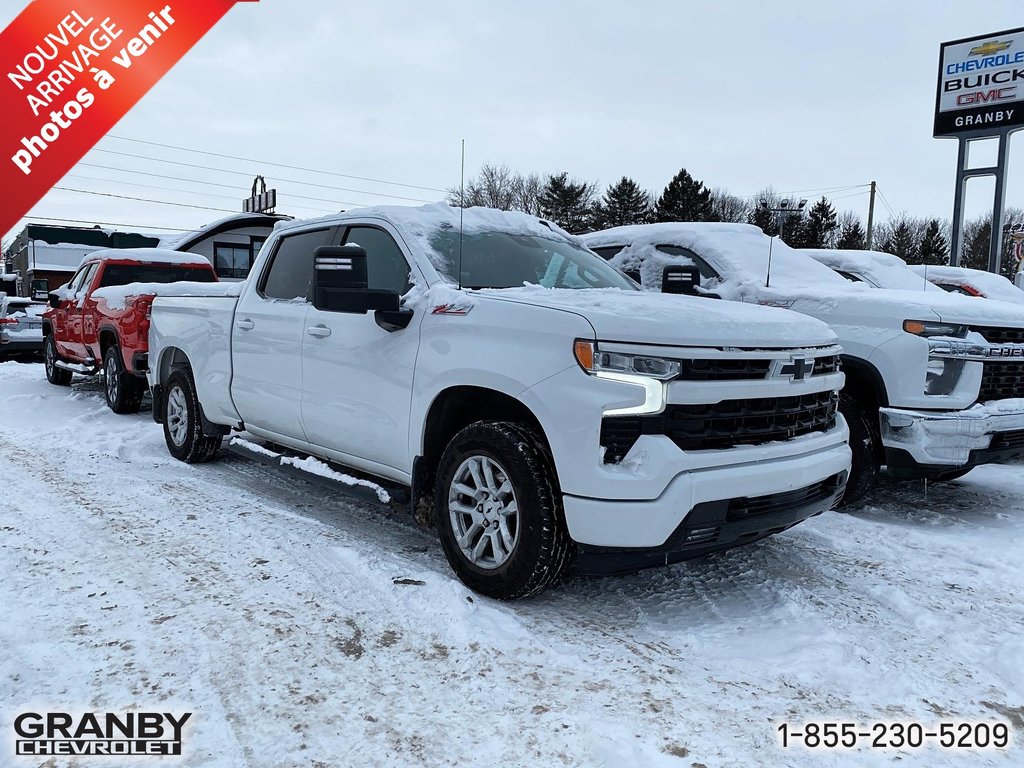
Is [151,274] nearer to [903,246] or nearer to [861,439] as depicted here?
[861,439]

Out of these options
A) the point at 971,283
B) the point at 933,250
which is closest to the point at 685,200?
the point at 933,250

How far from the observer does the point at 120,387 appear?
349 inches

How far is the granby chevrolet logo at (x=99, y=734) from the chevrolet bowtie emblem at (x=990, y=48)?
28.0m

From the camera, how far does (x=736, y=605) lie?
3516 mm

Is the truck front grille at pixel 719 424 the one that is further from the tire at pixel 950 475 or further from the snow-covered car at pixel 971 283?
the snow-covered car at pixel 971 283

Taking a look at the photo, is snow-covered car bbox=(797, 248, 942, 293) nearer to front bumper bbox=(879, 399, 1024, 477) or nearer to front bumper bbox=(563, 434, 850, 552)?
front bumper bbox=(879, 399, 1024, 477)

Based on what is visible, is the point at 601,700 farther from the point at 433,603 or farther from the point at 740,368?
the point at 740,368

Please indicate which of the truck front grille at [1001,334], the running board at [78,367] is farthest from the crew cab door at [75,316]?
the truck front grille at [1001,334]

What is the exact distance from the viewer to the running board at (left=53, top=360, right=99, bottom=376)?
1016cm

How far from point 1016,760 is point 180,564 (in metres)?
3.64

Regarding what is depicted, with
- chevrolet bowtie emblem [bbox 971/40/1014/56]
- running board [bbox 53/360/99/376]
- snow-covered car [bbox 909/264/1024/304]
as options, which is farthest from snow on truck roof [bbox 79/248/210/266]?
chevrolet bowtie emblem [bbox 971/40/1014/56]

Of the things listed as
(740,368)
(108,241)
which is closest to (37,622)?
(740,368)

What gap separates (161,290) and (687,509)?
7122 mm

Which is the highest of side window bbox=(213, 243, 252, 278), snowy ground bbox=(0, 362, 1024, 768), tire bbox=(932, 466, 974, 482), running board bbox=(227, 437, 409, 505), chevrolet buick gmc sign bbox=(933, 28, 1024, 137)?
chevrolet buick gmc sign bbox=(933, 28, 1024, 137)
